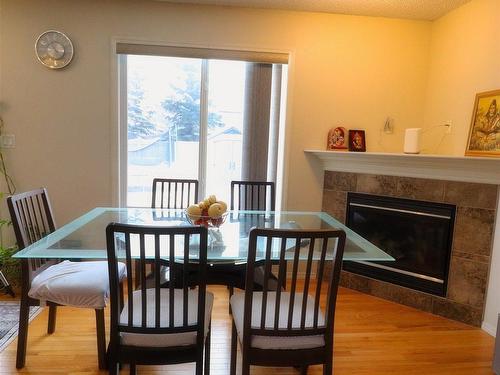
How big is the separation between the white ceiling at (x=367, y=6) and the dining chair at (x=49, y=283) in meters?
2.13

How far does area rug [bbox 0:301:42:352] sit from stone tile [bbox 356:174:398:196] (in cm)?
272

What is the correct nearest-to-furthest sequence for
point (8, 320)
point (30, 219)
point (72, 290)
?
1. point (72, 290)
2. point (30, 219)
3. point (8, 320)

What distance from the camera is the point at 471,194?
262 centimetres

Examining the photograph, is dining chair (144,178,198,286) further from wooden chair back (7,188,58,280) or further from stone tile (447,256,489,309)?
stone tile (447,256,489,309)

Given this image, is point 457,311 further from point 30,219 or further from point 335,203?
point 30,219

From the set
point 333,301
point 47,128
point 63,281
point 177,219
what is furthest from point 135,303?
point 47,128

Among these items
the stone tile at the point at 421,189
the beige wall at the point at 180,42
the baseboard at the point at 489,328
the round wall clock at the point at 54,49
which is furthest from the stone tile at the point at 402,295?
the round wall clock at the point at 54,49

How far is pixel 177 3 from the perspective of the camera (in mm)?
3080

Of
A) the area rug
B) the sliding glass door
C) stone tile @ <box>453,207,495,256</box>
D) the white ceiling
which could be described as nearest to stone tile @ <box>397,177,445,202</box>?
stone tile @ <box>453,207,495,256</box>

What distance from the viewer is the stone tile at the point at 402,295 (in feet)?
9.49

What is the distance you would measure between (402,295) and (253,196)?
1.49 metres

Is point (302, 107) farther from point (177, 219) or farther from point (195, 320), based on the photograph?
point (195, 320)

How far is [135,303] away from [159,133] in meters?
1.91

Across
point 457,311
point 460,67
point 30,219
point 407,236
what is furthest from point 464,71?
point 30,219
